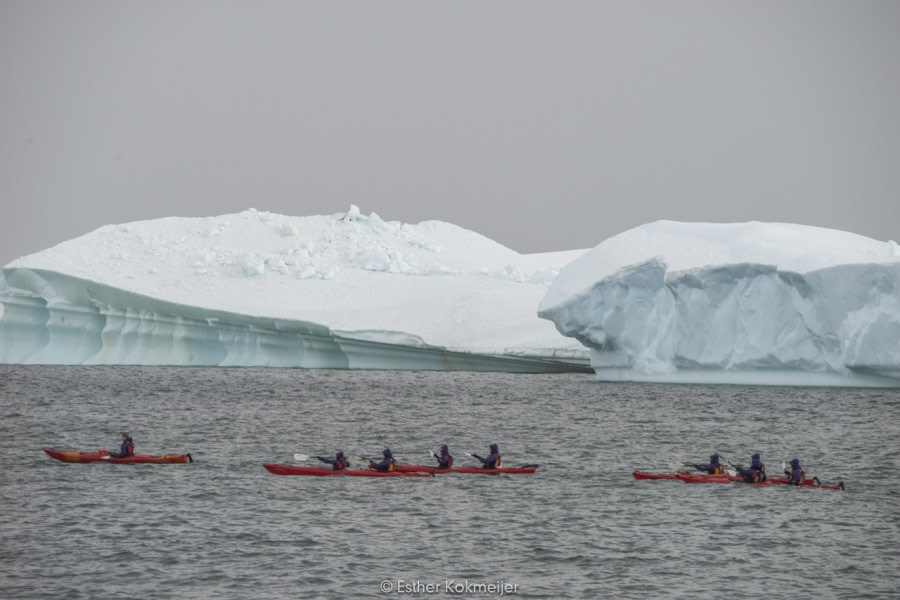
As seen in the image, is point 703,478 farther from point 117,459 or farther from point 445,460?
point 117,459

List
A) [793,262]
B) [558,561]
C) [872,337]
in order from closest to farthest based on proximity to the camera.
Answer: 1. [558,561]
2. [872,337]
3. [793,262]

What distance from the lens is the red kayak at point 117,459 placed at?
87.8 feet

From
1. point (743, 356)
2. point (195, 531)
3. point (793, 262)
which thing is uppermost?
point (793, 262)

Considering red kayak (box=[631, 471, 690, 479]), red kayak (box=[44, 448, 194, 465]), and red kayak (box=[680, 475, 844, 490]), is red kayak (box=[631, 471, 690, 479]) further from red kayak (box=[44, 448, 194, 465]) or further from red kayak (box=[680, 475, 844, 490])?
red kayak (box=[44, 448, 194, 465])

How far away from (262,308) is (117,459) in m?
24.2

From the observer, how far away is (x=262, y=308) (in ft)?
167

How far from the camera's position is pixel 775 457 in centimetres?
2916

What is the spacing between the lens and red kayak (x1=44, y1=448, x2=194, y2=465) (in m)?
26.8

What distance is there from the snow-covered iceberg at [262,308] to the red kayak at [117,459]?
67.7 feet

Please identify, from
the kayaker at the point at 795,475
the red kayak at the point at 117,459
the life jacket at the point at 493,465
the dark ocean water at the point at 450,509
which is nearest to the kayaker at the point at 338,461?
the dark ocean water at the point at 450,509

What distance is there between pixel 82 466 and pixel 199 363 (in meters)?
26.0

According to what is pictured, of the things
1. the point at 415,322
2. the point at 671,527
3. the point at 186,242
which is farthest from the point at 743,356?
the point at 186,242

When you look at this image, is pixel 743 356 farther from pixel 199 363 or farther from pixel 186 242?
pixel 186 242

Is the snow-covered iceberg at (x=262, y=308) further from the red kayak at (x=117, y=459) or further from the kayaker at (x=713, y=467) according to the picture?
the red kayak at (x=117, y=459)
